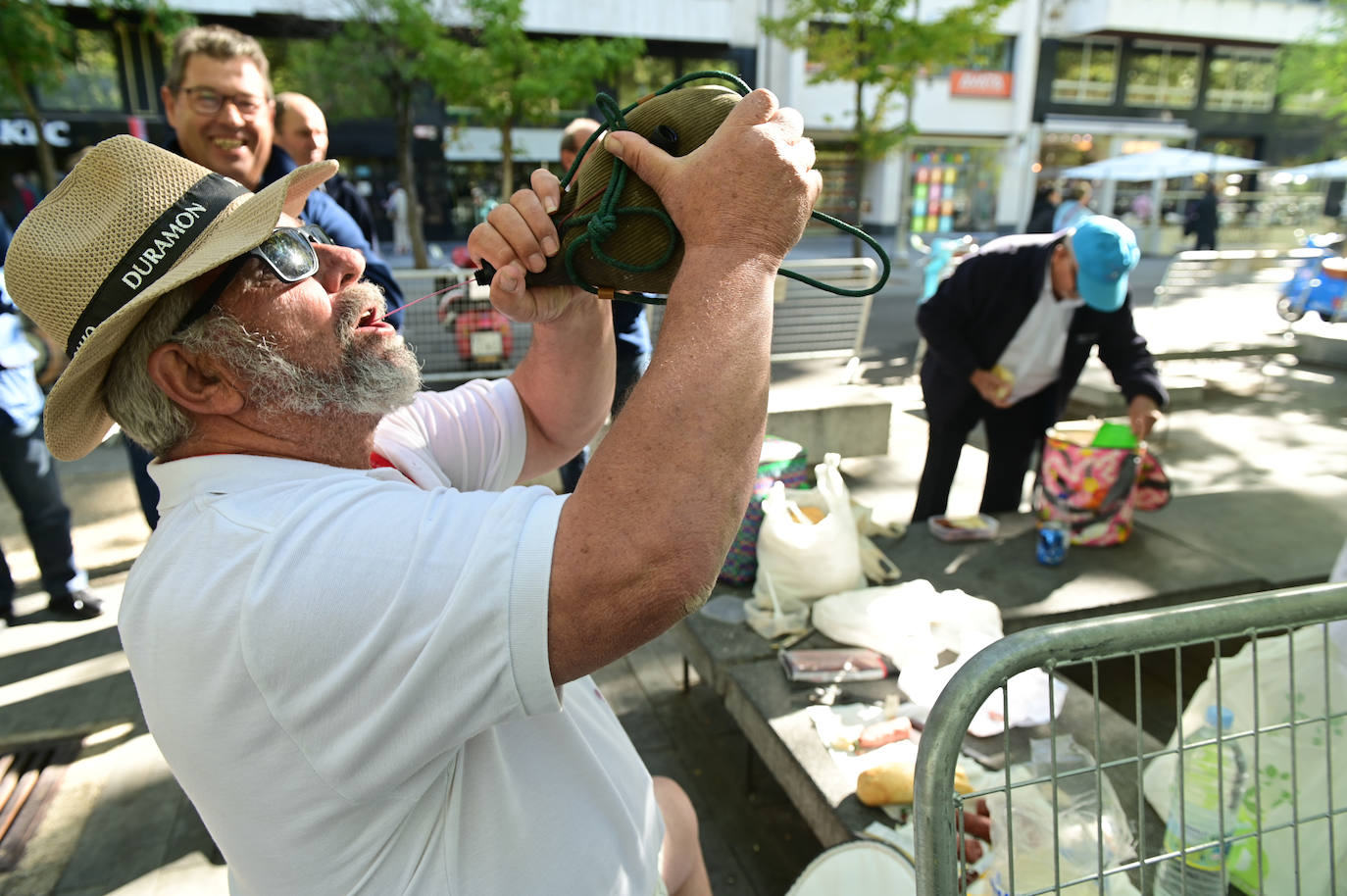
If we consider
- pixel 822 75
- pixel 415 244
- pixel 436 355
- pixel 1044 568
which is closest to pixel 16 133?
pixel 415 244

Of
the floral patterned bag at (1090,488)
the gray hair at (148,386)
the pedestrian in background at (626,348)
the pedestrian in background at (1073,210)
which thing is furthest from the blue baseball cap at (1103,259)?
the pedestrian in background at (1073,210)

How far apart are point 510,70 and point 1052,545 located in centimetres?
1296

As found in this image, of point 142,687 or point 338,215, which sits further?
point 338,215

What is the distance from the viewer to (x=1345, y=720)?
2.05 meters

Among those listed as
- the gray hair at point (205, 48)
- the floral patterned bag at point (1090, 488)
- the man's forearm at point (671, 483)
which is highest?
the gray hair at point (205, 48)

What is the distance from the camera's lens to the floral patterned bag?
3520 millimetres

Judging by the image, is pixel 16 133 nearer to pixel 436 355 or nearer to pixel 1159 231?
pixel 436 355

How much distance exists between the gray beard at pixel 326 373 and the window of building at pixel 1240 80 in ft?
116

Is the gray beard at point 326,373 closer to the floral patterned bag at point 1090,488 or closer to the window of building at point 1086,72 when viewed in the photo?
the floral patterned bag at point 1090,488

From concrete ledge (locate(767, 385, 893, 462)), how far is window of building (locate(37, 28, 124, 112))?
21.1m

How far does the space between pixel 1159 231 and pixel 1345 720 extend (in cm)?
2499

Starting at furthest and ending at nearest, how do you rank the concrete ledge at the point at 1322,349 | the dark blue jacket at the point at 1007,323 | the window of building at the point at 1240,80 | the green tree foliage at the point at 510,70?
1. the window of building at the point at 1240,80
2. the green tree foliage at the point at 510,70
3. the concrete ledge at the point at 1322,349
4. the dark blue jacket at the point at 1007,323

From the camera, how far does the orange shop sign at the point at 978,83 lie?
25953 mm

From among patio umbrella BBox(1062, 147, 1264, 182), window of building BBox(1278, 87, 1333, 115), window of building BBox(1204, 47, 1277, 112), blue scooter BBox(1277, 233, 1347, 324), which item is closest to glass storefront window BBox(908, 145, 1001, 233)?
patio umbrella BBox(1062, 147, 1264, 182)
